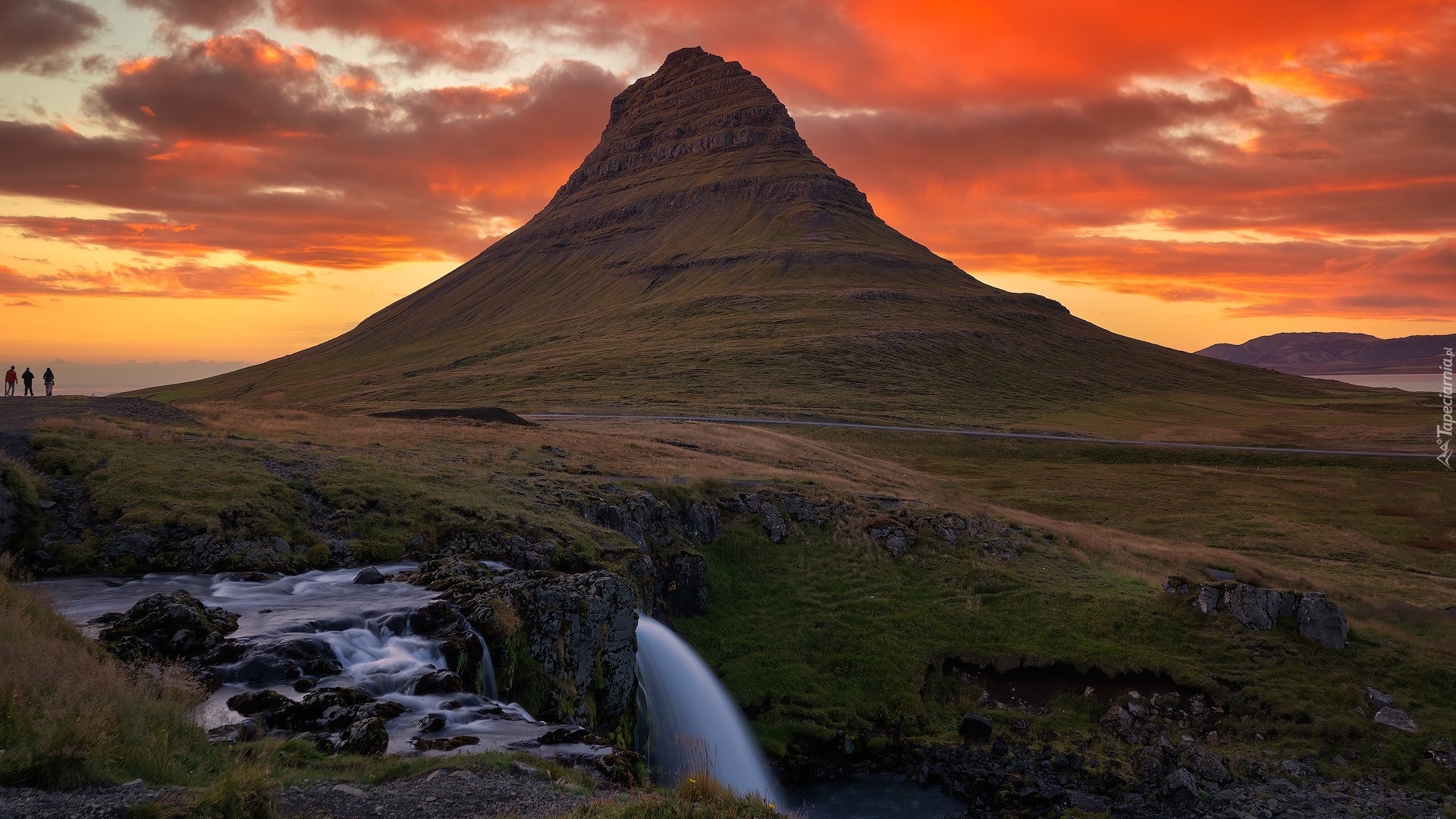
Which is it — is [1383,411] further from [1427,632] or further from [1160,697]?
[1160,697]

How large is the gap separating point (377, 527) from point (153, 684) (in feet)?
49.6

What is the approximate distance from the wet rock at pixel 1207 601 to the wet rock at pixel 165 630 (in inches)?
1422

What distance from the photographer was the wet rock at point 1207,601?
3459 centimetres

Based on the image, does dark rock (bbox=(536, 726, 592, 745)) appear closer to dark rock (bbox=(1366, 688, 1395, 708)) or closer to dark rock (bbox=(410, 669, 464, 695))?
dark rock (bbox=(410, 669, 464, 695))

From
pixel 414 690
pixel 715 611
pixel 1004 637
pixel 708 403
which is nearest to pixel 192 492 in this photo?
pixel 414 690

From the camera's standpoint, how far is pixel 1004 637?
1363 inches

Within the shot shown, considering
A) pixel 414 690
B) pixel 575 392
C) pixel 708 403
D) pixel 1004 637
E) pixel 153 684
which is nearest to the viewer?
pixel 153 684

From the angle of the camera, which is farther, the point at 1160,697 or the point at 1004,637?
the point at 1004,637

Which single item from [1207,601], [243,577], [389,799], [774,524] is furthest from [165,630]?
[1207,601]

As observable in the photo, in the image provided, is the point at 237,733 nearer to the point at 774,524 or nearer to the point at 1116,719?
the point at 1116,719

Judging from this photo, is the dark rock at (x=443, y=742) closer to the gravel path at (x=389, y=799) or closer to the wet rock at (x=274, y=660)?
the gravel path at (x=389, y=799)

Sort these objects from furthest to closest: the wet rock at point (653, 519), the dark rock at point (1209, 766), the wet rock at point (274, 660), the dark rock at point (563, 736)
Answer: the wet rock at point (653, 519), the dark rock at point (1209, 766), the wet rock at point (274, 660), the dark rock at point (563, 736)

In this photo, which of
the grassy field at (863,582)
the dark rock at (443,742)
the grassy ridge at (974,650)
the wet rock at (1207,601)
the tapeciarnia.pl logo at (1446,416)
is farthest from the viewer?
the tapeciarnia.pl logo at (1446,416)

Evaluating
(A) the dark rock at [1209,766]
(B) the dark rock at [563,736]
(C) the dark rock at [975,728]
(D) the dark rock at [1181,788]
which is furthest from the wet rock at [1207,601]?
(B) the dark rock at [563,736]
